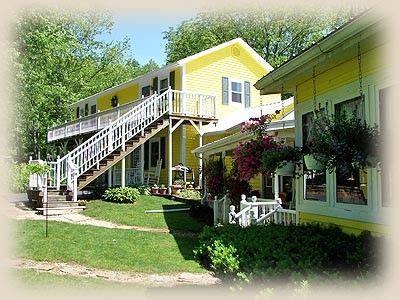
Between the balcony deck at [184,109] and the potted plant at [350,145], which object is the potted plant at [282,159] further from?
the balcony deck at [184,109]

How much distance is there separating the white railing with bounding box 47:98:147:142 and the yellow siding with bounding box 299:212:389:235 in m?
13.7

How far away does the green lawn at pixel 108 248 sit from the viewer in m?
7.78

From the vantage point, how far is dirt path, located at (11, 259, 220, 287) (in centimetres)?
663

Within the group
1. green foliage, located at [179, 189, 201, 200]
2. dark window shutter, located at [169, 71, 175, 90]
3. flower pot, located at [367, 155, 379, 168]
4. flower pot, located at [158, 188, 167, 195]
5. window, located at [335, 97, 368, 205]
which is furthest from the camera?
dark window shutter, located at [169, 71, 175, 90]

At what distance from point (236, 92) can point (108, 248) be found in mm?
15488

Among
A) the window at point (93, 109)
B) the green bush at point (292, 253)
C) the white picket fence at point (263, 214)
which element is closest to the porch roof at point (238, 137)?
the white picket fence at point (263, 214)

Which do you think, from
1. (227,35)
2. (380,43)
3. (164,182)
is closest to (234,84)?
(164,182)

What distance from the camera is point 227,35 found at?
3753 cm

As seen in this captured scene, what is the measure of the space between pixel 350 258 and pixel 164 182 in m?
18.0

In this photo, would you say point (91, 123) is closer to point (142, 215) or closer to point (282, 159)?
point (142, 215)

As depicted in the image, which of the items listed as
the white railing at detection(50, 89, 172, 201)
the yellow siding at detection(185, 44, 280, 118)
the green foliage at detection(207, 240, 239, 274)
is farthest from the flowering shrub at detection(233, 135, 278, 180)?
the yellow siding at detection(185, 44, 280, 118)

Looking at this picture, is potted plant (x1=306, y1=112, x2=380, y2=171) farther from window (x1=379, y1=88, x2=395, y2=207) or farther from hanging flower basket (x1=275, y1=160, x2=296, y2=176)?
hanging flower basket (x1=275, y1=160, x2=296, y2=176)

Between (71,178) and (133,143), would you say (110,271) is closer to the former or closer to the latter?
(71,178)

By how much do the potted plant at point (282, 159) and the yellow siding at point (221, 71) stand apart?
1548 centimetres
